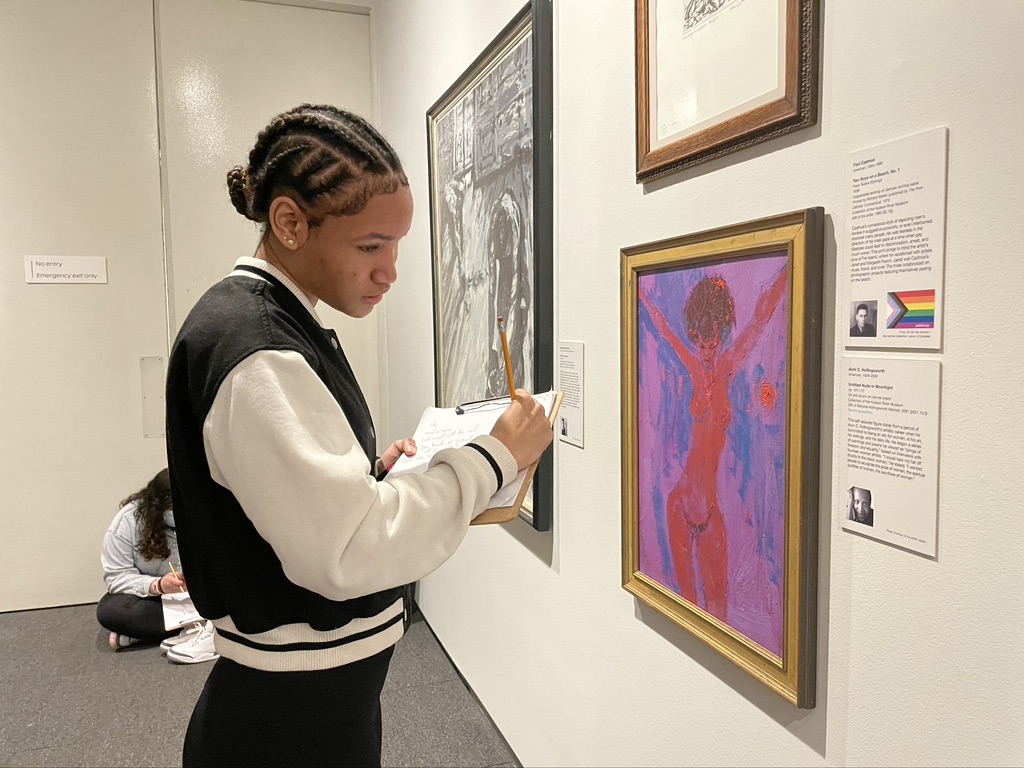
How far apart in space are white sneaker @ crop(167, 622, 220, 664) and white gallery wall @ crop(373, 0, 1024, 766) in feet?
4.65

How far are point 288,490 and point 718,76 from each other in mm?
859

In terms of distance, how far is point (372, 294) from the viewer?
100 cm

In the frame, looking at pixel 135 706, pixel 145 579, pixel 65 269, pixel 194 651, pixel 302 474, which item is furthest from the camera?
pixel 65 269

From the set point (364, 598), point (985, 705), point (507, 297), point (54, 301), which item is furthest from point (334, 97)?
point (985, 705)

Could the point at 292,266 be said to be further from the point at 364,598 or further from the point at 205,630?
the point at 205,630

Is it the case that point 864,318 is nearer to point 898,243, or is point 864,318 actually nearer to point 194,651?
point 898,243

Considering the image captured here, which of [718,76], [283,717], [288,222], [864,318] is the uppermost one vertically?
[718,76]

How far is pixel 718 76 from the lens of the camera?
1111mm

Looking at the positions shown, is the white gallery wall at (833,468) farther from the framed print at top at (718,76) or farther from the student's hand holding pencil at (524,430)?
the student's hand holding pencil at (524,430)

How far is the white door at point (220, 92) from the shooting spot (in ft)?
11.3

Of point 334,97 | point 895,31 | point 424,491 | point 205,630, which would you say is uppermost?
point 334,97

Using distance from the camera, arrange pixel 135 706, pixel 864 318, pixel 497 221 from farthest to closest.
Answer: pixel 135 706, pixel 497 221, pixel 864 318

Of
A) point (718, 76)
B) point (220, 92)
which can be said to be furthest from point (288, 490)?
point (220, 92)

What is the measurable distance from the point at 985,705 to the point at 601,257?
39.4 inches
